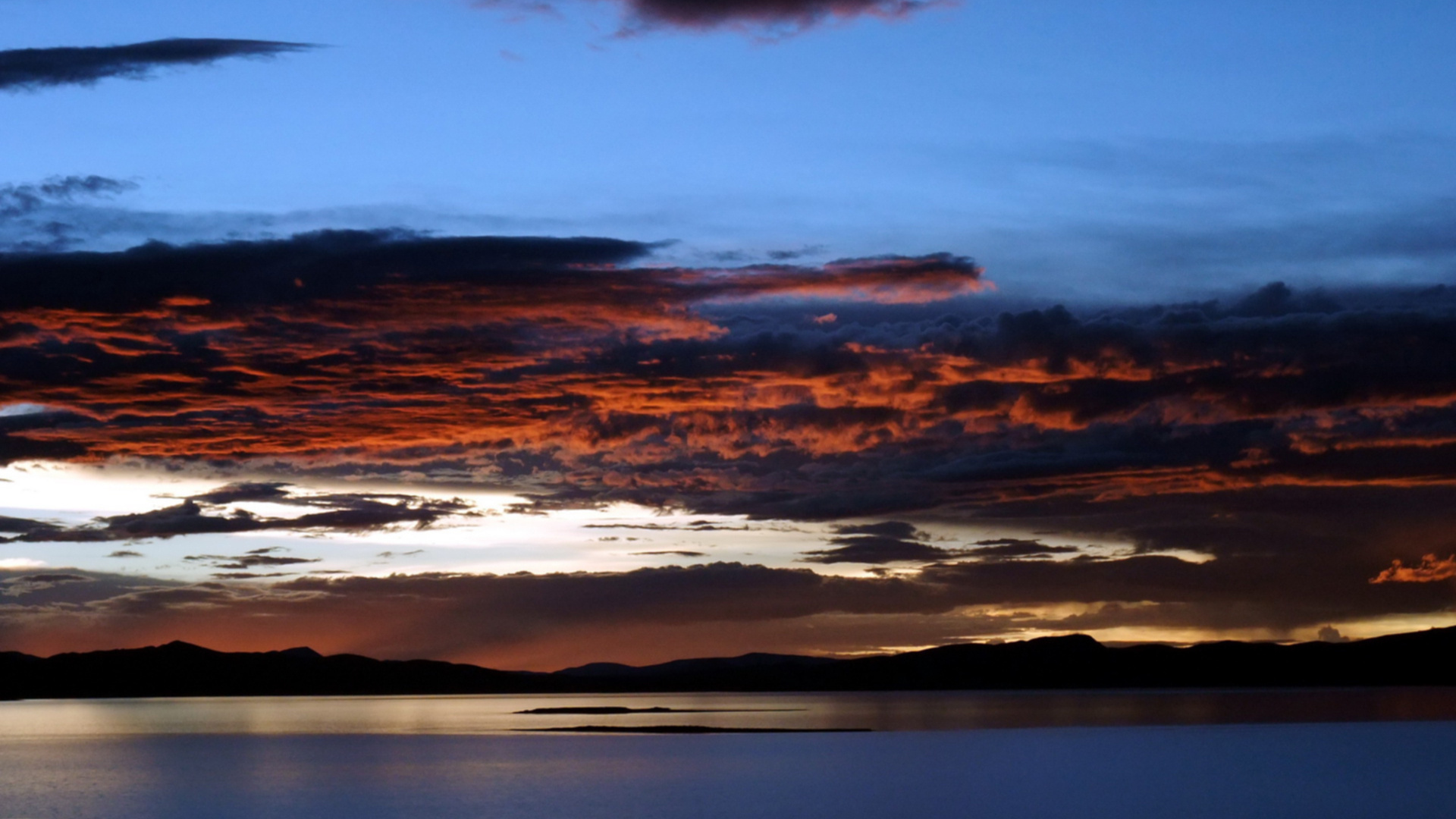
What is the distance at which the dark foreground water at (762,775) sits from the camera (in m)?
65.0

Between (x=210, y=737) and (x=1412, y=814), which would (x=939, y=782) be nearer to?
(x=1412, y=814)

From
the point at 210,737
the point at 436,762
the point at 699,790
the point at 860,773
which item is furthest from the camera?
the point at 210,737

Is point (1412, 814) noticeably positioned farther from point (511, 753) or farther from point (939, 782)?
point (511, 753)

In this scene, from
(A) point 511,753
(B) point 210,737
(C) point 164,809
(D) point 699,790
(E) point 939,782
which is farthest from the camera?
(B) point 210,737

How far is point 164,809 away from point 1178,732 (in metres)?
105

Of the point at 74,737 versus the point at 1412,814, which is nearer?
the point at 1412,814

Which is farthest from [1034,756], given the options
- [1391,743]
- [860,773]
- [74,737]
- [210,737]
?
[74,737]

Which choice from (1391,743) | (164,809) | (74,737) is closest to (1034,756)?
(1391,743)

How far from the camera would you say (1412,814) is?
60.2 meters

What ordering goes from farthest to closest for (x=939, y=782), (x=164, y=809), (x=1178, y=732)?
(x=1178, y=732) → (x=939, y=782) → (x=164, y=809)

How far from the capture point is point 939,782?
78.1 meters

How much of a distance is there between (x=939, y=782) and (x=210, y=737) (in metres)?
103

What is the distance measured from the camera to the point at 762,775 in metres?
83.6

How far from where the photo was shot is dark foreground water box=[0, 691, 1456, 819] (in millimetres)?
65000
